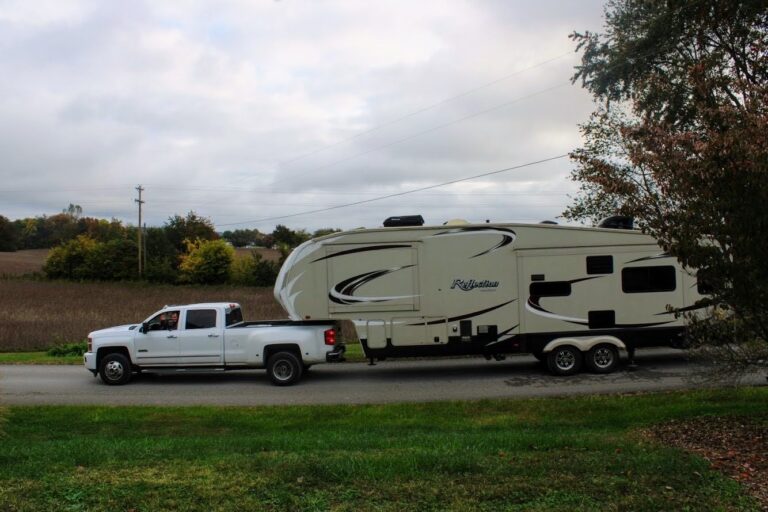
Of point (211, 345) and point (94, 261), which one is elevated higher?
point (94, 261)

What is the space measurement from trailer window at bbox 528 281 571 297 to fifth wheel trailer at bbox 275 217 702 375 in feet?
0.07

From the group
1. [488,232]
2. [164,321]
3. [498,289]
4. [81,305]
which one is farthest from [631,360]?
[81,305]

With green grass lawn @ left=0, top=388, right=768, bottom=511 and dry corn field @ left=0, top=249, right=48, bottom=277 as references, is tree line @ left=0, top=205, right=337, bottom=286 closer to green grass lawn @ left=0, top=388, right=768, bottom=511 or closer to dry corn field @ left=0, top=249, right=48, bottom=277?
dry corn field @ left=0, top=249, right=48, bottom=277

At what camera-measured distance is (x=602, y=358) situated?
536 inches

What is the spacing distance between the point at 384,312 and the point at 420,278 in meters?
1.07

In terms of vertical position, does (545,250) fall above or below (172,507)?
above

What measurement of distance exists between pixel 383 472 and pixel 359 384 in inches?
337

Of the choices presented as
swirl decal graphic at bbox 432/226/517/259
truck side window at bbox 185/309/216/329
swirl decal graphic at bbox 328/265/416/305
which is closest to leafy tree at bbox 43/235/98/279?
truck side window at bbox 185/309/216/329

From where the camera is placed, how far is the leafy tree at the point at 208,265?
183 feet

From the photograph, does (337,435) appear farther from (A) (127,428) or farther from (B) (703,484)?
(B) (703,484)

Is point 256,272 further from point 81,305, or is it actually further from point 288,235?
point 81,305

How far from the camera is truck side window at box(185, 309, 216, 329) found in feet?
45.4

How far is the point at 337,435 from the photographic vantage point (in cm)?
761

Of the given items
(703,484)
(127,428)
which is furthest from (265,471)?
(127,428)
